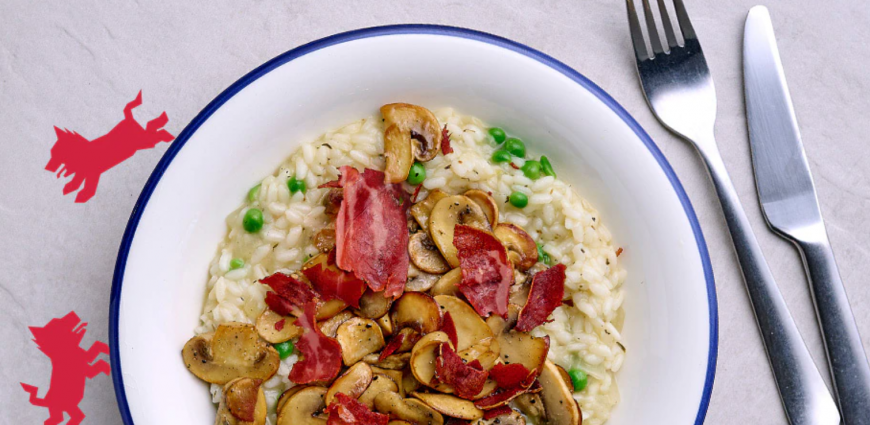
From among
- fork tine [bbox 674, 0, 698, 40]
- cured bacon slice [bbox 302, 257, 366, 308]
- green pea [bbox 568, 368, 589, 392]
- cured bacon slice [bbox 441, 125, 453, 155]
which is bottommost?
green pea [bbox 568, 368, 589, 392]

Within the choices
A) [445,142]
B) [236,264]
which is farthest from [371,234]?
[236,264]

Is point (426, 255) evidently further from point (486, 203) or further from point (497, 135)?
point (497, 135)

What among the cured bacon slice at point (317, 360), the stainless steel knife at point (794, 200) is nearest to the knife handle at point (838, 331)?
the stainless steel knife at point (794, 200)

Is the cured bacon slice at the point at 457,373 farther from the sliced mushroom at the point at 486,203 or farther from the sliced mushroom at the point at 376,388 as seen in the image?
the sliced mushroom at the point at 486,203

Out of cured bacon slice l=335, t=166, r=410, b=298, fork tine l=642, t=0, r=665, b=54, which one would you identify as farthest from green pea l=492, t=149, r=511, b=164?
fork tine l=642, t=0, r=665, b=54

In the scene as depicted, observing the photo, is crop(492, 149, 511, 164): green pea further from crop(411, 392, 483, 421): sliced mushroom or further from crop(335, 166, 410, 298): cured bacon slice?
crop(411, 392, 483, 421): sliced mushroom

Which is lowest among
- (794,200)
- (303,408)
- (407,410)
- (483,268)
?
(794,200)
